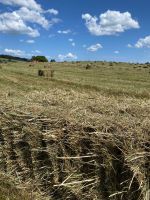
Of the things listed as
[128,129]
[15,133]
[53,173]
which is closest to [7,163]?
[15,133]

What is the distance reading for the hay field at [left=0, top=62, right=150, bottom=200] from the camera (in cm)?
562

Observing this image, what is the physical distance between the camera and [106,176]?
5.94 m

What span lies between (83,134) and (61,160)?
67cm

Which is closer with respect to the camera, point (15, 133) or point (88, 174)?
point (88, 174)

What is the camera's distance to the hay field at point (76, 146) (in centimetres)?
562

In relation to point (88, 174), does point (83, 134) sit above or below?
above

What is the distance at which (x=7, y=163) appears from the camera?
7988 mm

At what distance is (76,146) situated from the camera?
6.37 m

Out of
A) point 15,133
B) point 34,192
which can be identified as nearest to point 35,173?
point 34,192

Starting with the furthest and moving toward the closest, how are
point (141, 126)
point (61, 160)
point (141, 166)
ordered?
point (61, 160) < point (141, 126) < point (141, 166)

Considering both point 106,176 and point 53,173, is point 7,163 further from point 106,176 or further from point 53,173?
point 106,176

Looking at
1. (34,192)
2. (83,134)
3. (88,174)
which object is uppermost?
(83,134)

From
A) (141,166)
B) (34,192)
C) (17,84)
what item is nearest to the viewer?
(141,166)

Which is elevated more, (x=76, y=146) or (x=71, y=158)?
(x=76, y=146)
